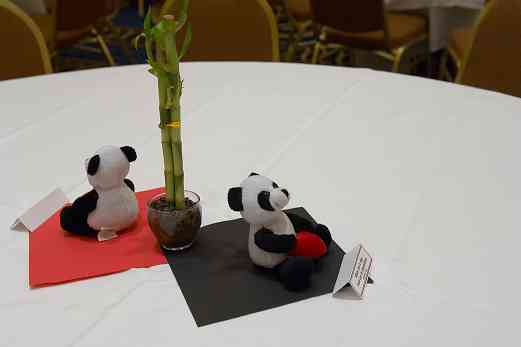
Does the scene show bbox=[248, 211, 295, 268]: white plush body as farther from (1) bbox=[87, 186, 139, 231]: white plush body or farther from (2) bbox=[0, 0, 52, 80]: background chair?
(2) bbox=[0, 0, 52, 80]: background chair

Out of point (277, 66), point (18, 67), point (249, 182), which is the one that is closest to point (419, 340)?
point (249, 182)

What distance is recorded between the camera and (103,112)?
4.43 ft

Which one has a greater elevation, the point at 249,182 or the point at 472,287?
the point at 249,182

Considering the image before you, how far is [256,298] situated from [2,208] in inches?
19.2

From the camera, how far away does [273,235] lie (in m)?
0.75

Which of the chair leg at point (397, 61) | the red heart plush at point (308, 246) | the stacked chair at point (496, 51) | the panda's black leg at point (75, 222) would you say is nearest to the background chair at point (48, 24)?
the chair leg at point (397, 61)

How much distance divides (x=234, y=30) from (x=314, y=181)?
1.02 metres

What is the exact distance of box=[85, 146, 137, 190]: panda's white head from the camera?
82cm

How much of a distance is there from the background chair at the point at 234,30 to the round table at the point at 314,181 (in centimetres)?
26

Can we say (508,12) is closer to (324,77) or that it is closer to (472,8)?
(324,77)

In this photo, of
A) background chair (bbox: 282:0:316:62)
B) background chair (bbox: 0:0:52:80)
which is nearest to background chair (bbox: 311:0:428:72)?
background chair (bbox: 282:0:316:62)

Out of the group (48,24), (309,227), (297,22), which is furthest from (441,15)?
(309,227)

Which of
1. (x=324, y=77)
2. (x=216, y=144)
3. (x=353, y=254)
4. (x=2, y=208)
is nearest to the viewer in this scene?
(x=353, y=254)

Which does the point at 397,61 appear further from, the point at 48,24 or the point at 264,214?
the point at 264,214
